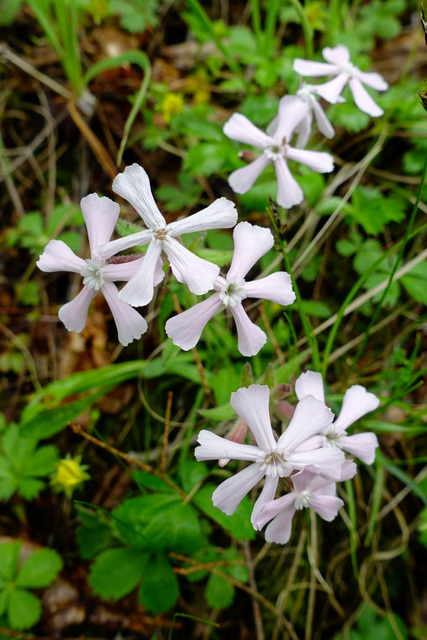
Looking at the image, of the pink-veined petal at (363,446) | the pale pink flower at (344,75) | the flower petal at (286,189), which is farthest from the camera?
the pale pink flower at (344,75)

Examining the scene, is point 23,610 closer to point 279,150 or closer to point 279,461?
point 279,461

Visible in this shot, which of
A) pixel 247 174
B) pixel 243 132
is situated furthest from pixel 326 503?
pixel 243 132

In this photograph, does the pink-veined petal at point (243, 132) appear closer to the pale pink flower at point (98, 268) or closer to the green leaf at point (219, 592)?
the pale pink flower at point (98, 268)

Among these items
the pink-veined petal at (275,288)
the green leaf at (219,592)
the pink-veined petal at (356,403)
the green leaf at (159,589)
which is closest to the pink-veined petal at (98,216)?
the pink-veined petal at (275,288)

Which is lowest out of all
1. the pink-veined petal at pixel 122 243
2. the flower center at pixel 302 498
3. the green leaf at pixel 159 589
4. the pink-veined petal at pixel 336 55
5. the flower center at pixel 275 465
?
the green leaf at pixel 159 589

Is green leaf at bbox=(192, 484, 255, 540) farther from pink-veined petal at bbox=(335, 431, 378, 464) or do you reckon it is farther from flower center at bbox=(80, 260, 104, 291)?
flower center at bbox=(80, 260, 104, 291)

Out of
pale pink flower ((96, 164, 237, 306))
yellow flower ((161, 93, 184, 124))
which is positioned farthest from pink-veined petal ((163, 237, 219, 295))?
yellow flower ((161, 93, 184, 124))
